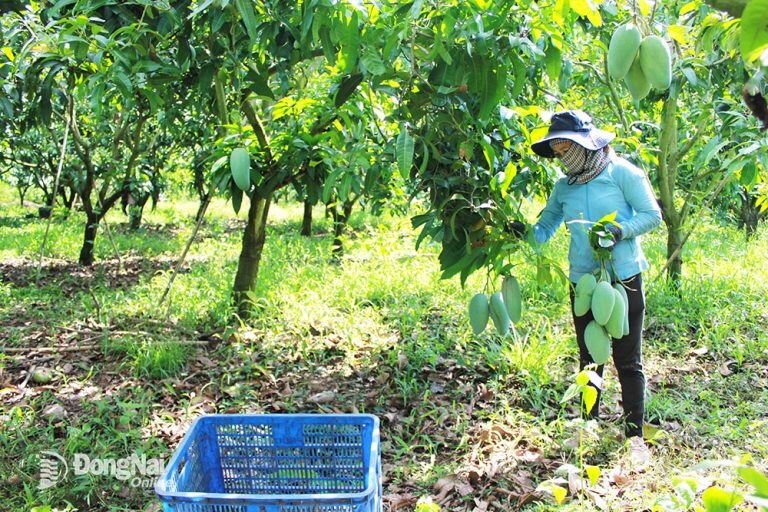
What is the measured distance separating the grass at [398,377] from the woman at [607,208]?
21cm

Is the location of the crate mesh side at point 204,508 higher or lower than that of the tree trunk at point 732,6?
lower

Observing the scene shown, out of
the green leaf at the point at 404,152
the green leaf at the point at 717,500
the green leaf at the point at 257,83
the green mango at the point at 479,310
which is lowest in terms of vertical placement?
the green mango at the point at 479,310

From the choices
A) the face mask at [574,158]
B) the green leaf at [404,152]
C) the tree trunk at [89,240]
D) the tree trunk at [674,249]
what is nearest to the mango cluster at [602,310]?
the green leaf at [404,152]

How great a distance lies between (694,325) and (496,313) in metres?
2.08

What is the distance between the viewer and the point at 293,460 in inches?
63.6

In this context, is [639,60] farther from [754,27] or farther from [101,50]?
[101,50]

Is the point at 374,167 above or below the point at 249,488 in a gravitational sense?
above

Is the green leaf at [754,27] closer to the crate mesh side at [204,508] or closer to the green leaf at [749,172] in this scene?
the crate mesh side at [204,508]

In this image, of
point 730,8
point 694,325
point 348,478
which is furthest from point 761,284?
point 730,8

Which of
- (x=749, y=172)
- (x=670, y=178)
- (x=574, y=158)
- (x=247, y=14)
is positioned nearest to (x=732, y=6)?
(x=247, y=14)

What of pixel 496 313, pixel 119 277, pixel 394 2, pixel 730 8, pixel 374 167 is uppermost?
pixel 394 2

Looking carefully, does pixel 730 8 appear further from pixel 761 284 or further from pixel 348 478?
pixel 761 284

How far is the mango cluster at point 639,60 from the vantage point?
92 cm

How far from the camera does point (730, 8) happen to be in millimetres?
410
